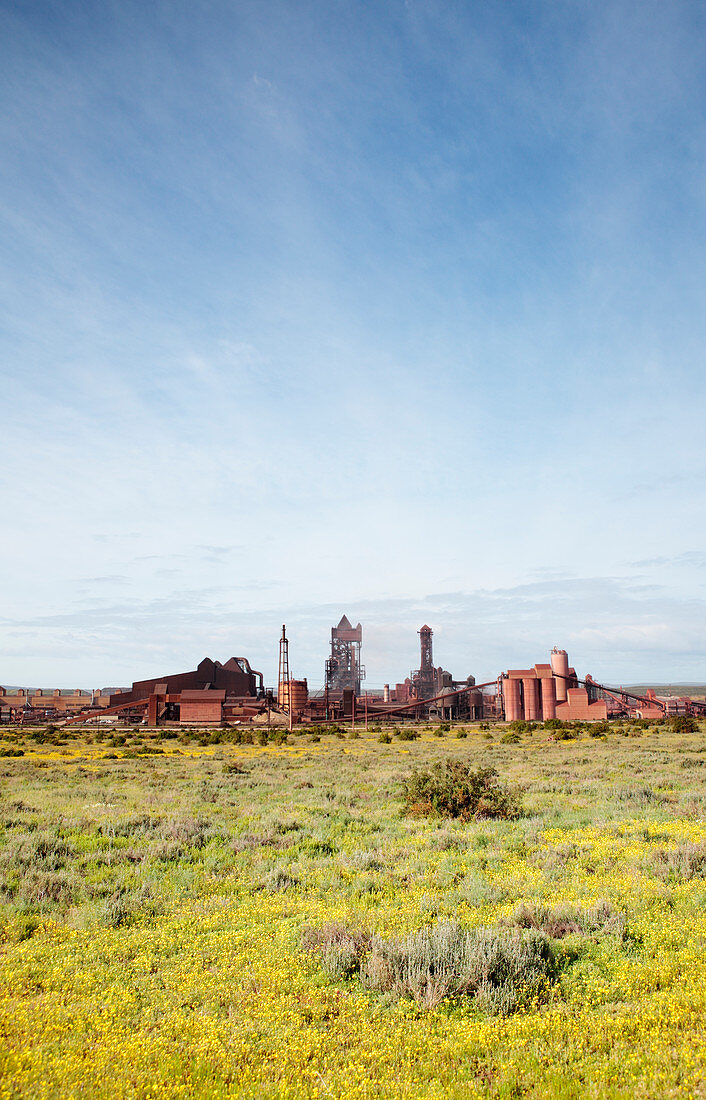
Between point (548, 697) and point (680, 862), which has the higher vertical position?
point (680, 862)

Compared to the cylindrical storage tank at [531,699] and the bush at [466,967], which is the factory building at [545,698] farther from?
the bush at [466,967]

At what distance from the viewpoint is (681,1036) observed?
208 inches

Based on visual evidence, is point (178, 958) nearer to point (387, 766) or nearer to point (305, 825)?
point (305, 825)

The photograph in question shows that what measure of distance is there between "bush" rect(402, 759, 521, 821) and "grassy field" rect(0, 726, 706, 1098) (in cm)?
51

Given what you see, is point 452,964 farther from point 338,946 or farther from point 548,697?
point 548,697

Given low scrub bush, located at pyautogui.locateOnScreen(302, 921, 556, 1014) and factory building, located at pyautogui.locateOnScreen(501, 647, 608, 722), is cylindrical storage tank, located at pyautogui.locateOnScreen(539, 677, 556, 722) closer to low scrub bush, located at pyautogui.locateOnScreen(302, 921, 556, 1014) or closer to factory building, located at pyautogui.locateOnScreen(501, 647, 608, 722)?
factory building, located at pyautogui.locateOnScreen(501, 647, 608, 722)

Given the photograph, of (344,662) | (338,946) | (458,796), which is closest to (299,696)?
(344,662)

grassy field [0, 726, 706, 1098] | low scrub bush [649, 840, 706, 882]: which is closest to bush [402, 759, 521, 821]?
grassy field [0, 726, 706, 1098]

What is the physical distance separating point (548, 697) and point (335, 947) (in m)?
71.9

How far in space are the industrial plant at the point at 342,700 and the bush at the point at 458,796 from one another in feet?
153

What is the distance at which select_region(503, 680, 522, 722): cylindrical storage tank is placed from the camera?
75.6m

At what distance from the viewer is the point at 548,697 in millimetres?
73312

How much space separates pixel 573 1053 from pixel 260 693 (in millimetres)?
98604

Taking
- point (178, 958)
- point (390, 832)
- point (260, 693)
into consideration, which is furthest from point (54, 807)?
point (260, 693)
